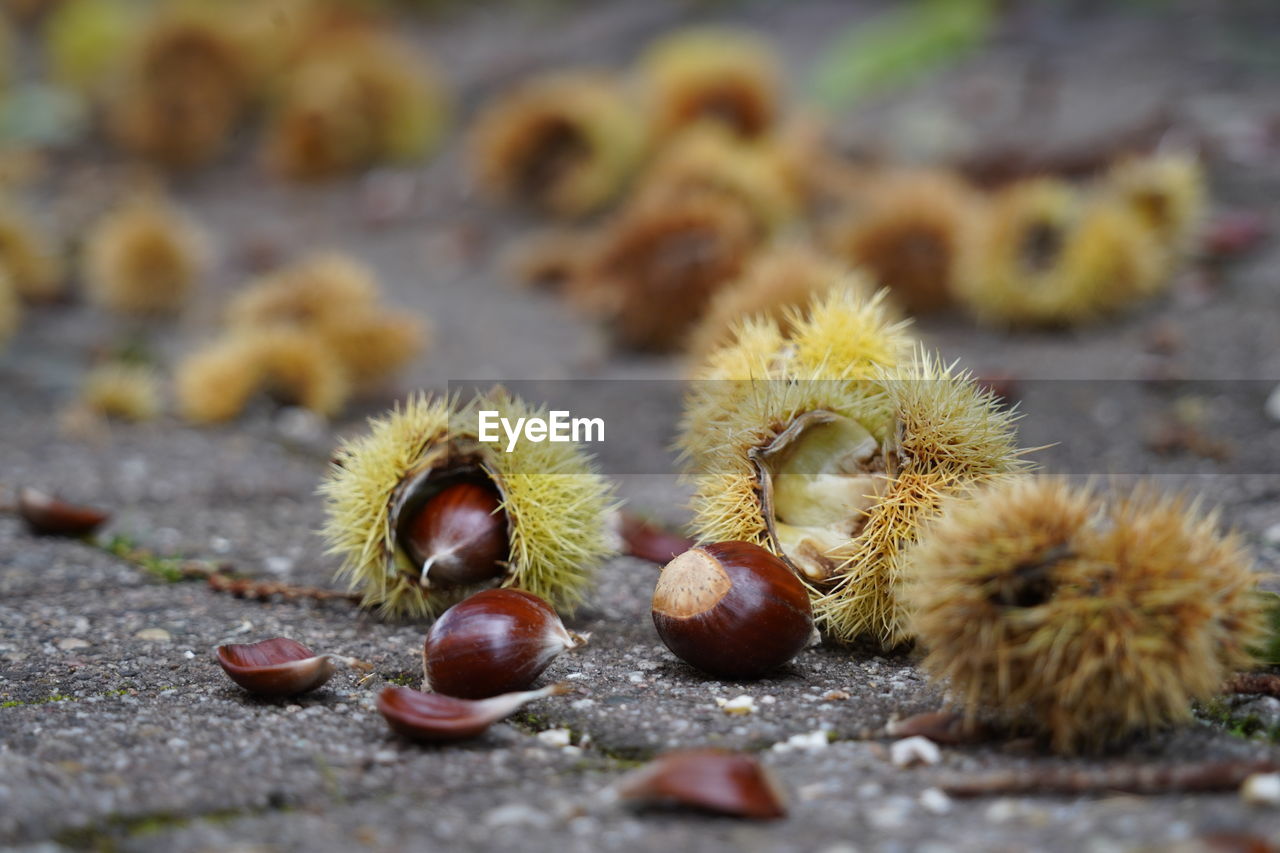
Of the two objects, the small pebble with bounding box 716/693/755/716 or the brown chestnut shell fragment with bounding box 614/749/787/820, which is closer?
the brown chestnut shell fragment with bounding box 614/749/787/820

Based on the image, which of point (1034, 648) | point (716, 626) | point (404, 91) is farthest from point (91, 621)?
point (404, 91)

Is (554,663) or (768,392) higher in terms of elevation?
(768,392)

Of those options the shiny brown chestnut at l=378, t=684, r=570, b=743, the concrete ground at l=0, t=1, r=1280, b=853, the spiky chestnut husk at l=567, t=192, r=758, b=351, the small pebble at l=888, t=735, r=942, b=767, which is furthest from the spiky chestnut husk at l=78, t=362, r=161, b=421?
the small pebble at l=888, t=735, r=942, b=767

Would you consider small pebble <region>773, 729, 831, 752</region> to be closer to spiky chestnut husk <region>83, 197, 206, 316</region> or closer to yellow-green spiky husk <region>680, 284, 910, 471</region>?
yellow-green spiky husk <region>680, 284, 910, 471</region>

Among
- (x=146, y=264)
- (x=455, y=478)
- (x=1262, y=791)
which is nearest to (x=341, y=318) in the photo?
(x=146, y=264)

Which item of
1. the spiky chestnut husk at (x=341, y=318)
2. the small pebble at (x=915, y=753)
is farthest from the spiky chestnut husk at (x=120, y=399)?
the small pebble at (x=915, y=753)

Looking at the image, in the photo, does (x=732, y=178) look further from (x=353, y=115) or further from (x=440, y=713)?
(x=440, y=713)

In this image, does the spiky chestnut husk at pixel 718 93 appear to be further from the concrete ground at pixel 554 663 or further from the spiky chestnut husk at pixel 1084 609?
the spiky chestnut husk at pixel 1084 609
